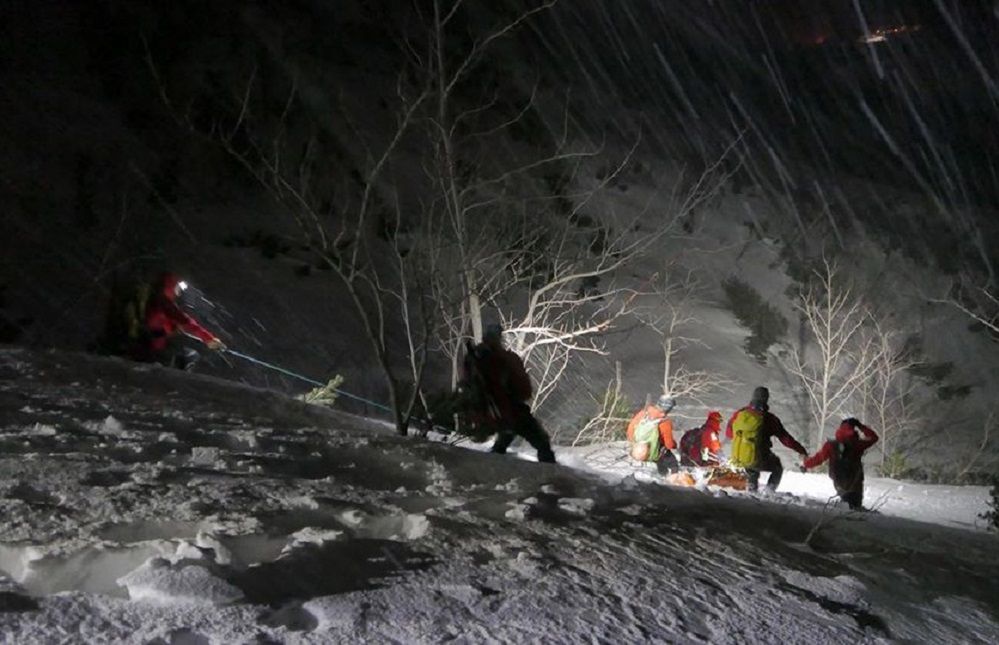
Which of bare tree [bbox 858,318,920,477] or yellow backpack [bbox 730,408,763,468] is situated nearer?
yellow backpack [bbox 730,408,763,468]

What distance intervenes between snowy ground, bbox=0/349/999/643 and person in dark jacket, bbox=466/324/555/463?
966mm

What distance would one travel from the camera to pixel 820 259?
3041 centimetres

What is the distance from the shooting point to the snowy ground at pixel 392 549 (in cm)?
260

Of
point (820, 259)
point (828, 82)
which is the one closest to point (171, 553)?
point (820, 259)

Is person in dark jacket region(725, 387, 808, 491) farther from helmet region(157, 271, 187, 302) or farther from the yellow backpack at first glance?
helmet region(157, 271, 187, 302)

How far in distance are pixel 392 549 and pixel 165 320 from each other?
6169 millimetres

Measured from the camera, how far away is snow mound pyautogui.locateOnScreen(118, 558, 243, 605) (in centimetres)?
252

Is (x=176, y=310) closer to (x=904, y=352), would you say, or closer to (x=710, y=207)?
(x=904, y=352)

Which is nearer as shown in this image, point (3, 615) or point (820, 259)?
point (3, 615)

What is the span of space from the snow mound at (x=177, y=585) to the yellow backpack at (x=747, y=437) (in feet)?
22.7

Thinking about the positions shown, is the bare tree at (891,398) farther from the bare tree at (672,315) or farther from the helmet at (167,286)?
the helmet at (167,286)

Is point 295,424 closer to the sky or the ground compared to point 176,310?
closer to the ground

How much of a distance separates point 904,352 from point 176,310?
24.4 meters

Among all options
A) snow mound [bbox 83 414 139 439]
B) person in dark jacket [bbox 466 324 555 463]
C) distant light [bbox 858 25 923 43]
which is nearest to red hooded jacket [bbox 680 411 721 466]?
person in dark jacket [bbox 466 324 555 463]
